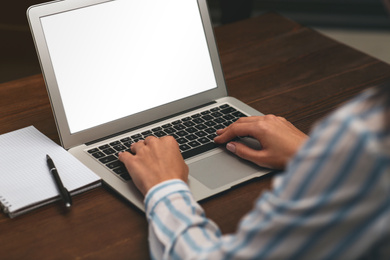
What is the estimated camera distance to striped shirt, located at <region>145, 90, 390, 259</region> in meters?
0.50

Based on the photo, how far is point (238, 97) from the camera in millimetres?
1304

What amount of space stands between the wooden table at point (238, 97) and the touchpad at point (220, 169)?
22 mm

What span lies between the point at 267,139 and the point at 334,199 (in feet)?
1.63

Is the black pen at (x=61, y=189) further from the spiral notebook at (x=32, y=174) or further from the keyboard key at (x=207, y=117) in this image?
the keyboard key at (x=207, y=117)

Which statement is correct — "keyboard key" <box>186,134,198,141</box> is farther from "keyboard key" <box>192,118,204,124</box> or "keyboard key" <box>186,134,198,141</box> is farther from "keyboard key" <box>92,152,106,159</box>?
"keyboard key" <box>92,152,106,159</box>

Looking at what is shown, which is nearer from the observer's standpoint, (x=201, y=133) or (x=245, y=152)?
(x=245, y=152)

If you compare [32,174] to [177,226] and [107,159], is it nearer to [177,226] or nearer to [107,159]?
[107,159]

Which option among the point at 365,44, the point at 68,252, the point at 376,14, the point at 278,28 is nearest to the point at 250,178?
the point at 68,252

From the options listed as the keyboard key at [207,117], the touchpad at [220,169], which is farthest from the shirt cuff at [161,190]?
the keyboard key at [207,117]

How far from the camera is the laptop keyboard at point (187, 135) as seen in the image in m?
1.04

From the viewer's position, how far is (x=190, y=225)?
2.48 ft

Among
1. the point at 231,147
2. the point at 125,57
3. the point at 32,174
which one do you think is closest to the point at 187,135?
the point at 231,147

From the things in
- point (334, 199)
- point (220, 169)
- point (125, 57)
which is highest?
point (125, 57)

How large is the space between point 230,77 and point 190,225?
0.71 meters
